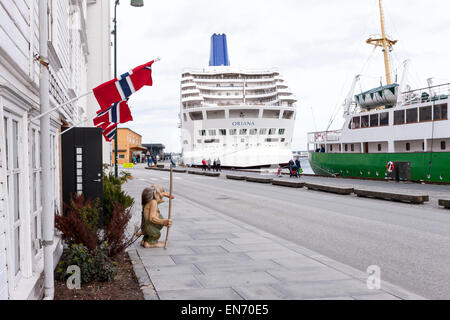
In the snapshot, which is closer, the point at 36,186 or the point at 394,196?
the point at 36,186

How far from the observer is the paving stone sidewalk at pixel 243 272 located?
17.0 feet

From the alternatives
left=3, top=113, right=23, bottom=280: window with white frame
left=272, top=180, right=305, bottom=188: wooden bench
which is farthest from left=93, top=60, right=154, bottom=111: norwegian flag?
left=272, top=180, right=305, bottom=188: wooden bench

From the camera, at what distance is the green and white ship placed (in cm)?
2619

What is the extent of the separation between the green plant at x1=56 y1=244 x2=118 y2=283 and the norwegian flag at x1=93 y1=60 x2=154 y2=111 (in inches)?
80.0

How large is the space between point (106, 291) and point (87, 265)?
1.65ft

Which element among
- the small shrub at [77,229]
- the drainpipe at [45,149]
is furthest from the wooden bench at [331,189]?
the drainpipe at [45,149]

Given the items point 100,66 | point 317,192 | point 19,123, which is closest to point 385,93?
point 317,192

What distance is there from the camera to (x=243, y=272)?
6.19 metres

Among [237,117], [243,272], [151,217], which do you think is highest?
[237,117]

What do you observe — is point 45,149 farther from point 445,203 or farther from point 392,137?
point 392,137

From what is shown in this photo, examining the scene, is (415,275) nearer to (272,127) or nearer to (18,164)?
(18,164)

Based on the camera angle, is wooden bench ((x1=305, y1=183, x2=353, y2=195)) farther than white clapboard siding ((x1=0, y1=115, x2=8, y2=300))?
Yes

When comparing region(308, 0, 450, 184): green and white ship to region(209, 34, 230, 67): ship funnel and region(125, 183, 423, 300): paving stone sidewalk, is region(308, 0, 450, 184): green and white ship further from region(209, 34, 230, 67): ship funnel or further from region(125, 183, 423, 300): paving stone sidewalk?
region(209, 34, 230, 67): ship funnel

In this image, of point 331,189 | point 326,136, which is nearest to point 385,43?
point 326,136
